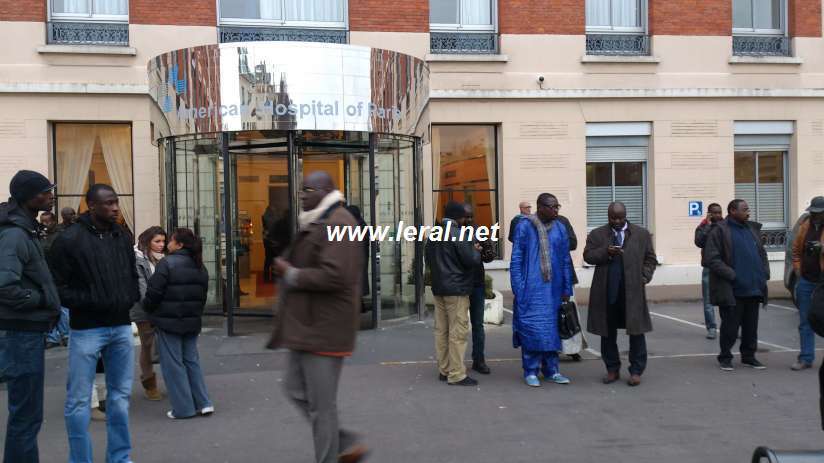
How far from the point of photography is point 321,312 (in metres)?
4.70

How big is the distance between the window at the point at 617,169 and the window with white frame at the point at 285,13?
19.0ft

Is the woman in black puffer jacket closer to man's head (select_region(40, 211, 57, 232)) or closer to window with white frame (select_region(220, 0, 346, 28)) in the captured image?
man's head (select_region(40, 211, 57, 232))

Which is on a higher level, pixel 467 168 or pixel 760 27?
pixel 760 27

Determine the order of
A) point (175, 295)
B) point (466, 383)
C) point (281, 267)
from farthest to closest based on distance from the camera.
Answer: point (466, 383)
point (175, 295)
point (281, 267)

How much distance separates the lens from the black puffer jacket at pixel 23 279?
471cm

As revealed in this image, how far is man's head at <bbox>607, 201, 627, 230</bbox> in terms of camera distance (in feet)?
26.1

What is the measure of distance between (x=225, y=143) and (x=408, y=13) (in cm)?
607

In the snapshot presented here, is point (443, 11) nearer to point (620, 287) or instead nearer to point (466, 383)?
point (620, 287)

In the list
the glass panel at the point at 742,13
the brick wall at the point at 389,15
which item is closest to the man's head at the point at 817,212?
the brick wall at the point at 389,15

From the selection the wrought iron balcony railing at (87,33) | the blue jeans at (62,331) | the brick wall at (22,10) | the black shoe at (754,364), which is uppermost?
the brick wall at (22,10)

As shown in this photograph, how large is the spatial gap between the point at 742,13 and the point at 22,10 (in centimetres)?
1464

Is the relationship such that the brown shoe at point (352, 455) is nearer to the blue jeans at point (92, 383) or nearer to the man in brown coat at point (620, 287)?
the blue jeans at point (92, 383)

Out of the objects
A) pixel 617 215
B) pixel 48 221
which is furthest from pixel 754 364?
pixel 48 221

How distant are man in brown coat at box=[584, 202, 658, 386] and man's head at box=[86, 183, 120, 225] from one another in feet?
15.1
